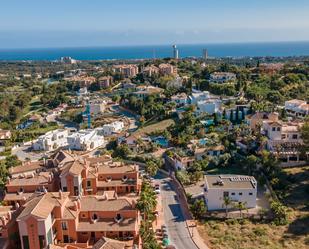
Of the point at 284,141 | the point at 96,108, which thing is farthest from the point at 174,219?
the point at 96,108

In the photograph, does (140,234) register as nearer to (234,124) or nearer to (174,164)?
(174,164)

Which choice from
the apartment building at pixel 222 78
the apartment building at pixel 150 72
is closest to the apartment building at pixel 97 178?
the apartment building at pixel 222 78

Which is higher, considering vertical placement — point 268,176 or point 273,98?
point 273,98

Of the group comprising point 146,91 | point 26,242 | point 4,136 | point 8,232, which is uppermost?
point 146,91

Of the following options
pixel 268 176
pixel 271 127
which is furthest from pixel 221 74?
pixel 268 176

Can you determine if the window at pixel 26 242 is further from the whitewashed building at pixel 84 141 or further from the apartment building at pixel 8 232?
the whitewashed building at pixel 84 141

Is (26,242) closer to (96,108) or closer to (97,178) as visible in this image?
(97,178)

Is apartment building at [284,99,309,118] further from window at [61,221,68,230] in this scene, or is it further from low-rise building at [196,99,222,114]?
window at [61,221,68,230]
